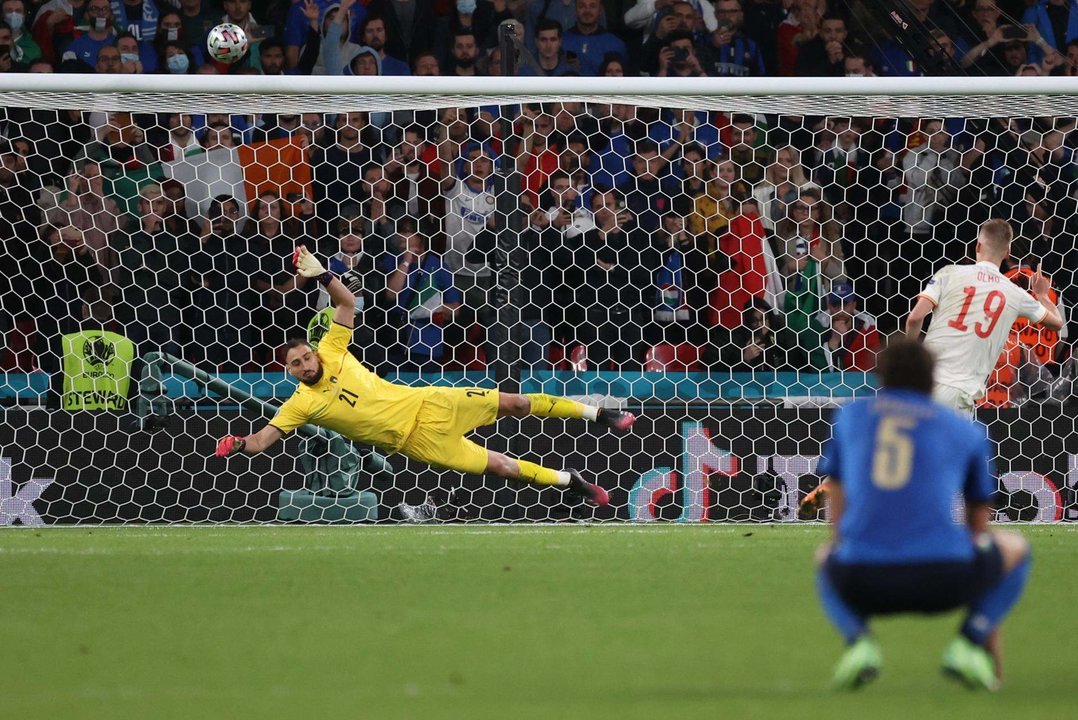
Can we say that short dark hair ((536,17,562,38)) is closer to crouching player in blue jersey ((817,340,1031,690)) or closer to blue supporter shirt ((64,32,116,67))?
blue supporter shirt ((64,32,116,67))

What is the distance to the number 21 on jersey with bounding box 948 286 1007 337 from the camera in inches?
319

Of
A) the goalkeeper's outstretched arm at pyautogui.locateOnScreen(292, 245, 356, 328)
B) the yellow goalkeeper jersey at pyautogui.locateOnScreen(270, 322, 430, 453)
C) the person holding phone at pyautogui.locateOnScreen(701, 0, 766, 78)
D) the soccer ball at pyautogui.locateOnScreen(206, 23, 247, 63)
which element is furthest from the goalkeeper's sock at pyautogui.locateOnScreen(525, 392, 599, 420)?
the person holding phone at pyautogui.locateOnScreen(701, 0, 766, 78)

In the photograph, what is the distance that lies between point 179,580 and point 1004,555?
13.2 ft

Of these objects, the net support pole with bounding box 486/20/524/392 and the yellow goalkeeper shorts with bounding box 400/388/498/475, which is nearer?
the yellow goalkeeper shorts with bounding box 400/388/498/475

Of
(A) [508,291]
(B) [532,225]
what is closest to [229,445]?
(A) [508,291]

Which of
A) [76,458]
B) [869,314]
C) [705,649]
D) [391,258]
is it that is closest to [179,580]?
[705,649]

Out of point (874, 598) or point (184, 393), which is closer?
point (874, 598)

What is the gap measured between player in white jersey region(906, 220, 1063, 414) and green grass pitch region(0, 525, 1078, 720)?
99 cm

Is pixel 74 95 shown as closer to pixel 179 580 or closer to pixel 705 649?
pixel 179 580

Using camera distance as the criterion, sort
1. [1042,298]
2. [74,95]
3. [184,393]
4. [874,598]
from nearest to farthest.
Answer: [874,598]
[1042,298]
[74,95]
[184,393]

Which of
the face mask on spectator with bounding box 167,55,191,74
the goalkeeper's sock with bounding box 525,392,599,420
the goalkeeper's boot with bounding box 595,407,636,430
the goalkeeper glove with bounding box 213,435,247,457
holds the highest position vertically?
the face mask on spectator with bounding box 167,55,191,74

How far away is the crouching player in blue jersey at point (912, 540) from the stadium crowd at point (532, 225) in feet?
20.6

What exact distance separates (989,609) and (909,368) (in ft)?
2.07

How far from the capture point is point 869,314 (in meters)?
10.7
